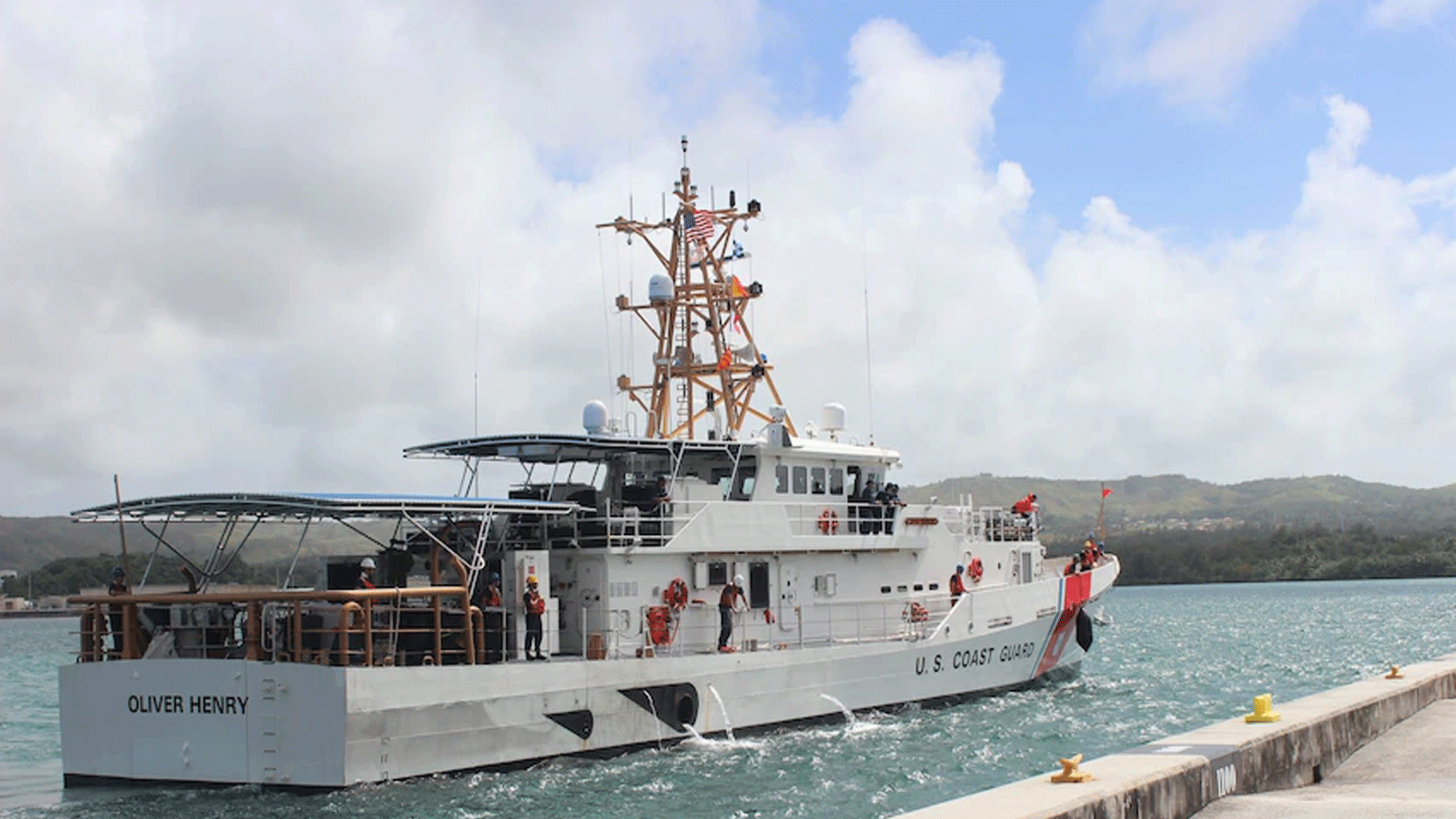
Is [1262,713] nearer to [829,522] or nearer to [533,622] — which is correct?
[533,622]

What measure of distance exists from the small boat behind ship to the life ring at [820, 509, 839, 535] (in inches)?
1.5

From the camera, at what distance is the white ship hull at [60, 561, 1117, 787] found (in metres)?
15.3

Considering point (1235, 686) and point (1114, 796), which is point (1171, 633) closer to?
point (1235, 686)

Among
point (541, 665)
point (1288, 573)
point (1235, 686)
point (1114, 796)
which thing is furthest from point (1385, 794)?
point (1288, 573)

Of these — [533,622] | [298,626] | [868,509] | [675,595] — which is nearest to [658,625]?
[675,595]

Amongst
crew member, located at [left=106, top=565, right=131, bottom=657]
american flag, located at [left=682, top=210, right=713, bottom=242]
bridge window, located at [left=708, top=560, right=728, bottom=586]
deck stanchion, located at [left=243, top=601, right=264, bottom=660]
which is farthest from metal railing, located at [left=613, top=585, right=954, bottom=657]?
american flag, located at [left=682, top=210, right=713, bottom=242]

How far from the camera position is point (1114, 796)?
27.5 feet

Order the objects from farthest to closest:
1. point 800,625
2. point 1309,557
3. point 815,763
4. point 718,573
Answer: point 1309,557
point 800,625
point 718,573
point 815,763

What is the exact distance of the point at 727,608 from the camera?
2005cm

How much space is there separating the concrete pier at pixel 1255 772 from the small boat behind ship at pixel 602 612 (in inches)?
342

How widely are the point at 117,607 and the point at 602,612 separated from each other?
639 cm

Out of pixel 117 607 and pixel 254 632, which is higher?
pixel 117 607

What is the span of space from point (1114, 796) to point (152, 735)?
12.2 m

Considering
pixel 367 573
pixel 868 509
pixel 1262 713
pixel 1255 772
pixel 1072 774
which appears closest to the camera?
pixel 1072 774
